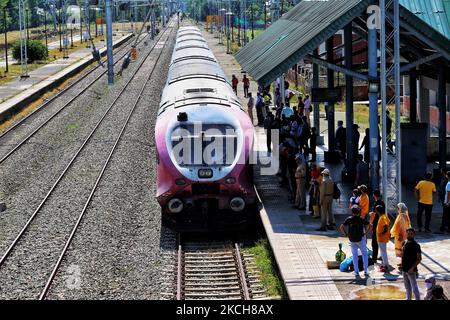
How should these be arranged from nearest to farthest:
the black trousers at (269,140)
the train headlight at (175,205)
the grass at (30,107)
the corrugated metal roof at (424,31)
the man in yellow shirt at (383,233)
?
the man in yellow shirt at (383,233) < the corrugated metal roof at (424,31) < the train headlight at (175,205) < the black trousers at (269,140) < the grass at (30,107)

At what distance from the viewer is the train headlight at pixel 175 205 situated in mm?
17109

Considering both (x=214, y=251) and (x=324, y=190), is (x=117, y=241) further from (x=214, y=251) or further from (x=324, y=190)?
(x=324, y=190)

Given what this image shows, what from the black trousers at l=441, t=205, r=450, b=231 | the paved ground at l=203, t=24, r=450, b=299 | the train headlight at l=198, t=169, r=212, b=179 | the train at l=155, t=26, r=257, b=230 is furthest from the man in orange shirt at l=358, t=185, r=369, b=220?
the train headlight at l=198, t=169, r=212, b=179

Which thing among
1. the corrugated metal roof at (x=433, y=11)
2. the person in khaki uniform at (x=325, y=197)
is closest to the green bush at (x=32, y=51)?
the corrugated metal roof at (x=433, y=11)

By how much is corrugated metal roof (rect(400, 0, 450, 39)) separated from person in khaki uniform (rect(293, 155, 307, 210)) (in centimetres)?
374

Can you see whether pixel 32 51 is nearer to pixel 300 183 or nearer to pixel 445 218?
pixel 300 183

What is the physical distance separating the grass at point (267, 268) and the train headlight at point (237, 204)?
72 centimetres

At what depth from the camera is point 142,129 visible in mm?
31672

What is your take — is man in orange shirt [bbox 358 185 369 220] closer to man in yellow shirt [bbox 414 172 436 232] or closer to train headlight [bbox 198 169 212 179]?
man in yellow shirt [bbox 414 172 436 232]

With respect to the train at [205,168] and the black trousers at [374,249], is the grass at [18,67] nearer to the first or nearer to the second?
the train at [205,168]

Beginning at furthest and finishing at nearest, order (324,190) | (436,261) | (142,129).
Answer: (142,129)
(324,190)
(436,261)

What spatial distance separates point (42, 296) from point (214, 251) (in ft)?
13.4
